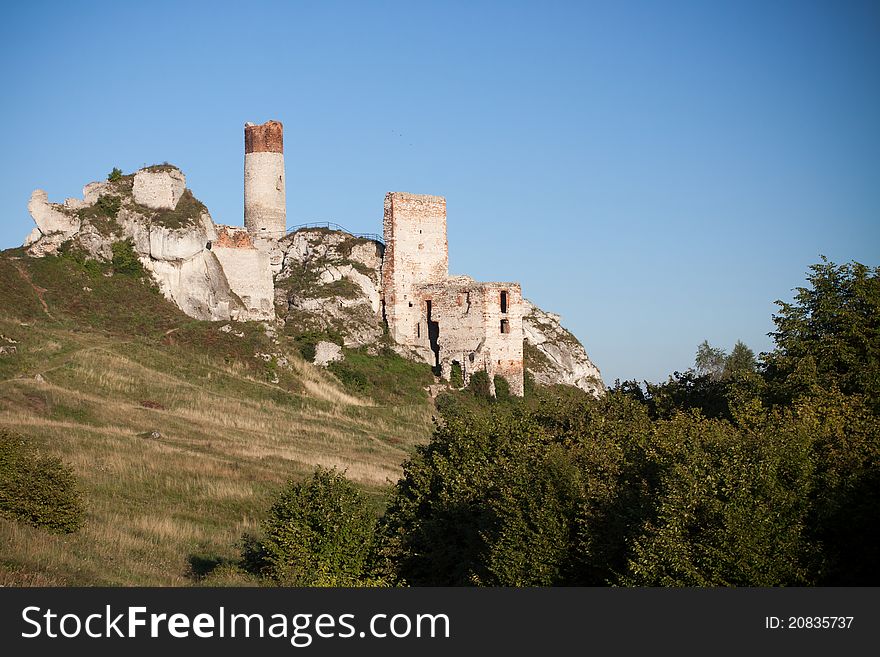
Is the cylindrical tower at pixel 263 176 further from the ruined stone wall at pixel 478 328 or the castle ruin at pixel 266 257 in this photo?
the ruined stone wall at pixel 478 328

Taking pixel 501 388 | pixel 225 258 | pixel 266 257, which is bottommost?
pixel 501 388

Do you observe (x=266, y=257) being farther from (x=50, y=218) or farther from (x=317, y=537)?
(x=317, y=537)

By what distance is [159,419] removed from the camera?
4469 cm

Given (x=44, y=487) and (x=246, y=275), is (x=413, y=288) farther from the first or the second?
(x=44, y=487)

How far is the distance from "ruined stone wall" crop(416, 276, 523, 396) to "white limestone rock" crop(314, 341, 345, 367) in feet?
19.8

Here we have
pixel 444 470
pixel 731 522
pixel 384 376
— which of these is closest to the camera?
pixel 731 522

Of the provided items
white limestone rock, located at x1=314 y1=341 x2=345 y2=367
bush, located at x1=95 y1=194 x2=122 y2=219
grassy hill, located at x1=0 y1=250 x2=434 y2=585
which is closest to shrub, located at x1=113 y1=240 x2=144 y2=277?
grassy hill, located at x1=0 y1=250 x2=434 y2=585

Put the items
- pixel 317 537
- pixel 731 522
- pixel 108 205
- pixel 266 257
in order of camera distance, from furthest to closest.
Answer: pixel 266 257 < pixel 108 205 < pixel 317 537 < pixel 731 522

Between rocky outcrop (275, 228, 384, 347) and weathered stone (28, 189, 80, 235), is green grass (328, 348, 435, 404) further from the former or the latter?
weathered stone (28, 189, 80, 235)

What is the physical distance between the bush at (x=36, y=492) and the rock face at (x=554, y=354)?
40539 mm

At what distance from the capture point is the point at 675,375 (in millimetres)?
44312

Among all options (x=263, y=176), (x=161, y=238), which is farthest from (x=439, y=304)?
(x=161, y=238)

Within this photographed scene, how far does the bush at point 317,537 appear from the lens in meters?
27.4

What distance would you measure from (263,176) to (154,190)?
791 cm
